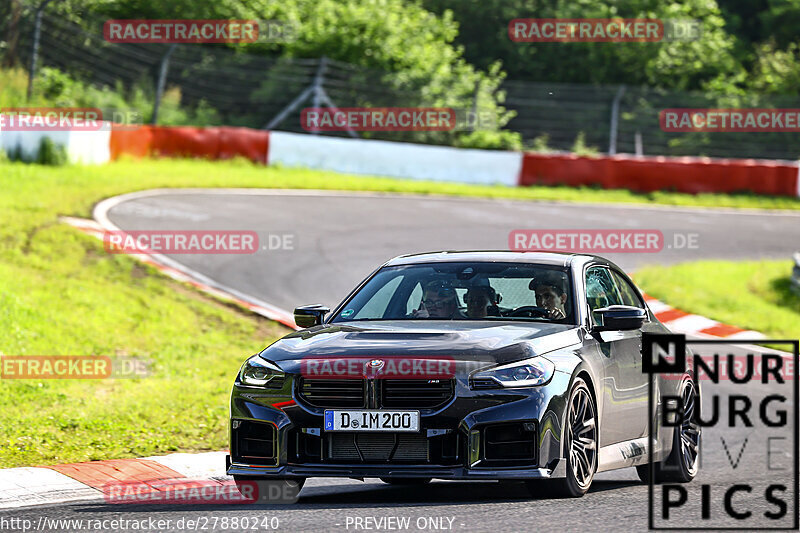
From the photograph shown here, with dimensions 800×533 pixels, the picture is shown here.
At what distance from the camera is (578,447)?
271 inches

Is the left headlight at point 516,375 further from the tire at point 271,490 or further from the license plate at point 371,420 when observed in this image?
the tire at point 271,490

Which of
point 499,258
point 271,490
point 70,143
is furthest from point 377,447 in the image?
point 70,143

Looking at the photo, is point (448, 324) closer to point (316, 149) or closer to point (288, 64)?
point (316, 149)

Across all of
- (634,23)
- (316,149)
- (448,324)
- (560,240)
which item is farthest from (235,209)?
(634,23)

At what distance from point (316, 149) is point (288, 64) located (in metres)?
3.89

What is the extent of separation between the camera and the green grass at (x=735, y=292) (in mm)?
16438

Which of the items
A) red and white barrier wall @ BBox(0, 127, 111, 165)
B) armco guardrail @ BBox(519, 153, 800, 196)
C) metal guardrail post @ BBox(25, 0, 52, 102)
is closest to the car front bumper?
red and white barrier wall @ BBox(0, 127, 111, 165)

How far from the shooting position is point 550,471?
6.57 metres

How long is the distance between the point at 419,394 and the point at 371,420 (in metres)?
0.28

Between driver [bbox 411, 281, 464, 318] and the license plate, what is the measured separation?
1.29m

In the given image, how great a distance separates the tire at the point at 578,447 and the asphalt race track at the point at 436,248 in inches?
3.1

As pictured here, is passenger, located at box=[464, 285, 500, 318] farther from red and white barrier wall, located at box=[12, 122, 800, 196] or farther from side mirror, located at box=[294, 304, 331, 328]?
red and white barrier wall, located at box=[12, 122, 800, 196]

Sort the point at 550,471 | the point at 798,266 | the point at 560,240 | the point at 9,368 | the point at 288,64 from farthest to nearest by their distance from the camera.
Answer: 1. the point at 288,64
2. the point at 560,240
3. the point at 798,266
4. the point at 9,368
5. the point at 550,471

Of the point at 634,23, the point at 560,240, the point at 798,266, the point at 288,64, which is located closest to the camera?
the point at 798,266
